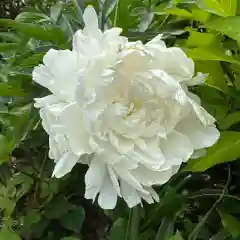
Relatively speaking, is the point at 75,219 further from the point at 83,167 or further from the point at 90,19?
the point at 90,19

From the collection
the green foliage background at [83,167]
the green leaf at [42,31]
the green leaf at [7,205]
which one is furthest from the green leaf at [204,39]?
the green leaf at [7,205]

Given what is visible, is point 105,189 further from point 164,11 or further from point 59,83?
point 164,11

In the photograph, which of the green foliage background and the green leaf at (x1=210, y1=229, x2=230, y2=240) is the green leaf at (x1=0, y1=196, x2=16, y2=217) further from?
the green leaf at (x1=210, y1=229, x2=230, y2=240)

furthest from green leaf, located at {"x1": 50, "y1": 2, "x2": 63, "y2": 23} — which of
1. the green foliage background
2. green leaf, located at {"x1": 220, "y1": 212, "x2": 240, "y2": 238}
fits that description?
green leaf, located at {"x1": 220, "y1": 212, "x2": 240, "y2": 238}

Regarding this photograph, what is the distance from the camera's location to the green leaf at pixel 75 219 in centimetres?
42

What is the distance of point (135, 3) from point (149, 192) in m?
0.20

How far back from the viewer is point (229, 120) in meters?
0.39

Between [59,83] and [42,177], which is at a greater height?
[59,83]

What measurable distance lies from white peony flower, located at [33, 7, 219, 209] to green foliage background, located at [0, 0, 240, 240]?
5 centimetres

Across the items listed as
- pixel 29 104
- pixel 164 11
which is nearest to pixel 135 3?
pixel 164 11

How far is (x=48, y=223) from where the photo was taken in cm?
44

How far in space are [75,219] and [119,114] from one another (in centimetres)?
14

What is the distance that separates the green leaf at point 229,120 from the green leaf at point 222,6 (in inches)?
3.1

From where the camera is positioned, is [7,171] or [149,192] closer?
[149,192]
